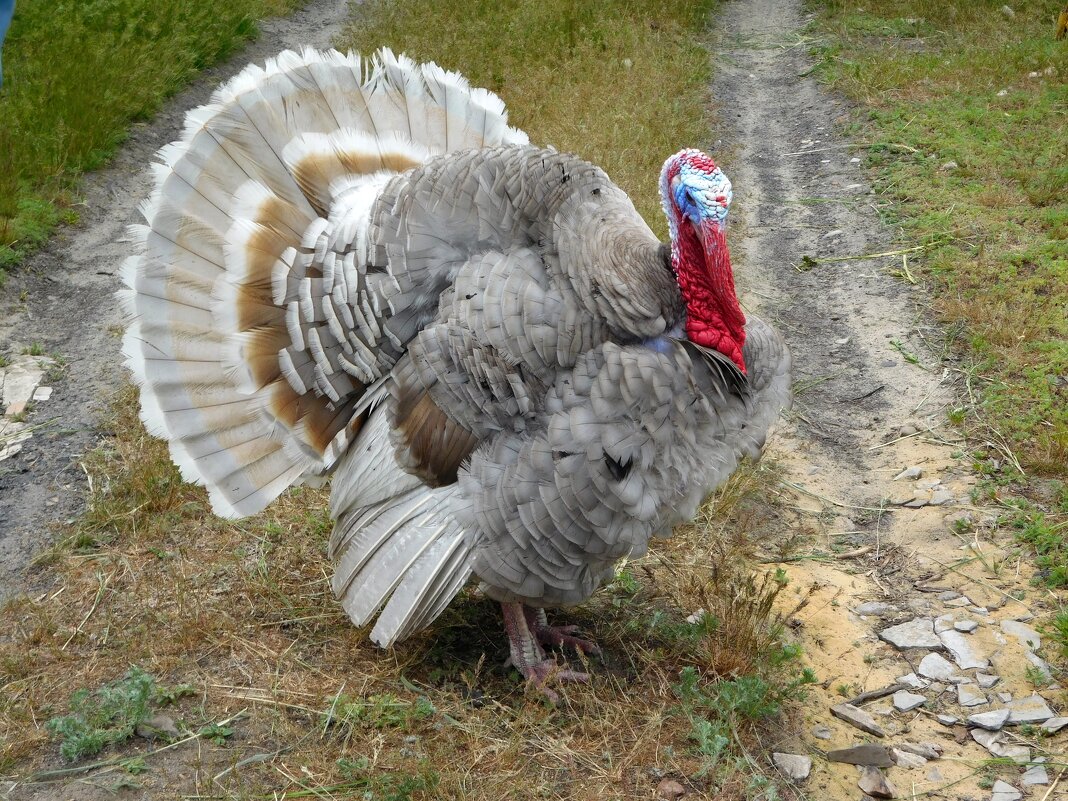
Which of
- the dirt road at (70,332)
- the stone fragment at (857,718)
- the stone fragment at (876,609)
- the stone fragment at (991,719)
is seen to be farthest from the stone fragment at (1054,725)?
the dirt road at (70,332)

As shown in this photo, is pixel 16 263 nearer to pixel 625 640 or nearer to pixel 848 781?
pixel 625 640

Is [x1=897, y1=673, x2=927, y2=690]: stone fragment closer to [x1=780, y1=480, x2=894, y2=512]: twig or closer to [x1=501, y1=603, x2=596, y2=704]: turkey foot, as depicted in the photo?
[x1=780, y1=480, x2=894, y2=512]: twig

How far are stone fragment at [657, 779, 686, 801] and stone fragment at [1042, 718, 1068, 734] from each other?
4.73ft

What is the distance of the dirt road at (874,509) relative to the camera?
13.3ft

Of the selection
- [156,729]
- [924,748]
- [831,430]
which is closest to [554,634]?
[924,748]

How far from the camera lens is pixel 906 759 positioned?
12.6ft

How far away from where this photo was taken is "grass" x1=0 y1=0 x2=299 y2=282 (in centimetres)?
771

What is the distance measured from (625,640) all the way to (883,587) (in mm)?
1296

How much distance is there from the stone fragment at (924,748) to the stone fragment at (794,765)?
40 centimetres

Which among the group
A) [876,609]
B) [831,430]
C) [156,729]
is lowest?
[831,430]

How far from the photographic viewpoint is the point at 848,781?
12.2 ft

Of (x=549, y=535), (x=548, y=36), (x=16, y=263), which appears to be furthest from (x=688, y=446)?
(x=548, y=36)

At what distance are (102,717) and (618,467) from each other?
6.78 feet

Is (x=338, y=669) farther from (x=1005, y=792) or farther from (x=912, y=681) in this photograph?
(x=1005, y=792)
